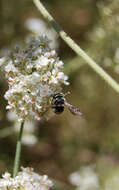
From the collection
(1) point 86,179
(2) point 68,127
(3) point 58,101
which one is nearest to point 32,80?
(3) point 58,101

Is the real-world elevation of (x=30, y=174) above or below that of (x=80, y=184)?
below

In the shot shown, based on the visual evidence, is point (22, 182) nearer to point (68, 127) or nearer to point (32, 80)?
point (32, 80)

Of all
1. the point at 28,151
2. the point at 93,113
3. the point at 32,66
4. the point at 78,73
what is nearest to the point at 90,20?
the point at 78,73

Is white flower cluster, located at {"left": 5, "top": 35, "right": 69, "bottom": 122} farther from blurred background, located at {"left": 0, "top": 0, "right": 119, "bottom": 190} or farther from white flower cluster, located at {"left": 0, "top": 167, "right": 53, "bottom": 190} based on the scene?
blurred background, located at {"left": 0, "top": 0, "right": 119, "bottom": 190}

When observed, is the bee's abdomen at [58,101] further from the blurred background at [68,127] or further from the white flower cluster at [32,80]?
the blurred background at [68,127]

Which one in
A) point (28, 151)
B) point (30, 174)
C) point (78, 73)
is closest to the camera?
point (30, 174)

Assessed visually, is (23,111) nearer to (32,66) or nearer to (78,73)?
(32,66)

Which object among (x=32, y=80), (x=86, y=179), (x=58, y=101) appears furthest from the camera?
(x=86, y=179)
